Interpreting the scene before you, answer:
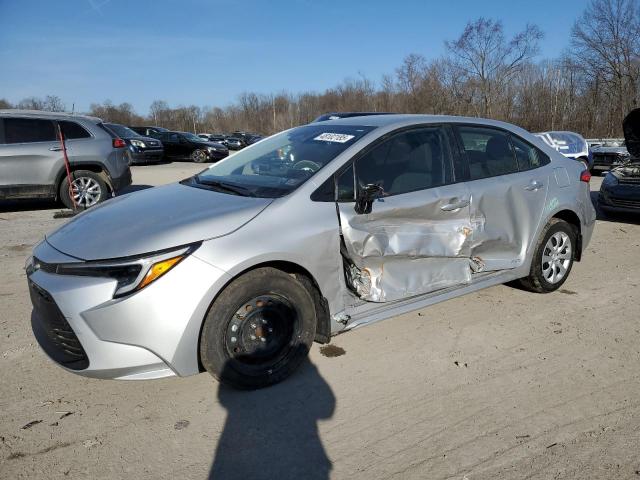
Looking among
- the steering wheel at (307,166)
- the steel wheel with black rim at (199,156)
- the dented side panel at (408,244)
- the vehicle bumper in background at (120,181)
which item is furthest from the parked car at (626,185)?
the steel wheel with black rim at (199,156)

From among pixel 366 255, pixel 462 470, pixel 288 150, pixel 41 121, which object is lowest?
pixel 462 470

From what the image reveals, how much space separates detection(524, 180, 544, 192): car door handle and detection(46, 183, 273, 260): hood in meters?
2.47

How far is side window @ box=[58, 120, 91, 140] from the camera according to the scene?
29.7 feet

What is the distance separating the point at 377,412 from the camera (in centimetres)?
292

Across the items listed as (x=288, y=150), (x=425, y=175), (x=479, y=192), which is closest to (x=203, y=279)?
(x=288, y=150)

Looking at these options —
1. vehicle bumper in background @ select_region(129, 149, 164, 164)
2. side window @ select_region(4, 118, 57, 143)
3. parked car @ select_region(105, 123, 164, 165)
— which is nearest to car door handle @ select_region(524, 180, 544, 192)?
side window @ select_region(4, 118, 57, 143)

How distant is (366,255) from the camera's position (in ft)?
11.1

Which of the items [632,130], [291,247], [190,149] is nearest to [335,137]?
[291,247]

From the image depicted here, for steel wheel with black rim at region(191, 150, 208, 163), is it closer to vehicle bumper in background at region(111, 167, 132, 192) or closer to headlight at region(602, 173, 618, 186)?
vehicle bumper in background at region(111, 167, 132, 192)

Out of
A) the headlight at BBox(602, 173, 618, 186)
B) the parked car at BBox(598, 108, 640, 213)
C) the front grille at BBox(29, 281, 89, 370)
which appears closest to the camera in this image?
the front grille at BBox(29, 281, 89, 370)

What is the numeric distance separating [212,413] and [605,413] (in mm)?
2285

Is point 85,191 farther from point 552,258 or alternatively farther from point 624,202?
point 624,202

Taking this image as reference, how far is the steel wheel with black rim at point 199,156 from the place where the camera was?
22406 millimetres

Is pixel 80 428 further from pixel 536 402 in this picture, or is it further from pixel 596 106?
pixel 596 106
